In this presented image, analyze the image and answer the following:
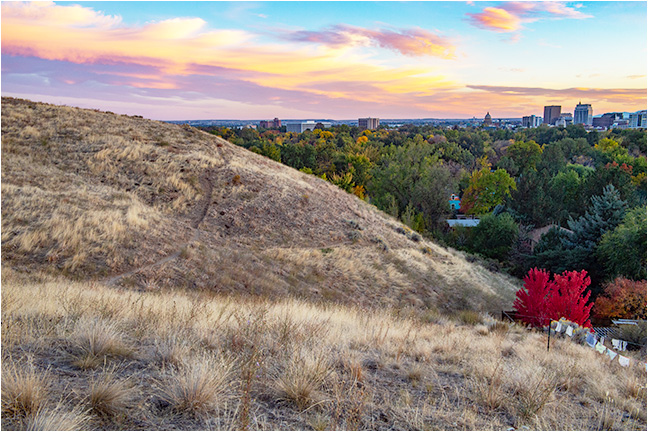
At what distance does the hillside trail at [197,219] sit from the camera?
464 inches

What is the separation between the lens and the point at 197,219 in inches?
688

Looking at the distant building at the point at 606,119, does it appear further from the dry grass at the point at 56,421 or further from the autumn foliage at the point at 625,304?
the dry grass at the point at 56,421

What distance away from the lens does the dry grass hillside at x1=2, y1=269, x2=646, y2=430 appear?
3281 millimetres

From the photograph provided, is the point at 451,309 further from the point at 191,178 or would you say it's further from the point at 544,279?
the point at 191,178

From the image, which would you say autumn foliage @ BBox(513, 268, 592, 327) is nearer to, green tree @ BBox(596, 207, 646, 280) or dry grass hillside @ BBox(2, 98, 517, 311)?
dry grass hillside @ BBox(2, 98, 517, 311)

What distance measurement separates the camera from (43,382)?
3.38 meters

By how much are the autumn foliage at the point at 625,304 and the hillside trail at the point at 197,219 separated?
17791 mm

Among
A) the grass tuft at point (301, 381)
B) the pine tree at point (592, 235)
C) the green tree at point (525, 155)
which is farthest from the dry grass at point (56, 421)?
the green tree at point (525, 155)

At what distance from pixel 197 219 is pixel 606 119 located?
20215cm

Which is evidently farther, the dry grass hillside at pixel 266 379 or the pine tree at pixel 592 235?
the pine tree at pixel 592 235

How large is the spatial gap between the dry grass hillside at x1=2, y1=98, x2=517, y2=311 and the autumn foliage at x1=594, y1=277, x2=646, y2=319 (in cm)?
380

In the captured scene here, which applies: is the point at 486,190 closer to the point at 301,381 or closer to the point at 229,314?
the point at 229,314

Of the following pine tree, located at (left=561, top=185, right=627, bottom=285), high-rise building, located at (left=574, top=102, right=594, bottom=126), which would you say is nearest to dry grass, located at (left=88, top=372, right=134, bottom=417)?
pine tree, located at (left=561, top=185, right=627, bottom=285)

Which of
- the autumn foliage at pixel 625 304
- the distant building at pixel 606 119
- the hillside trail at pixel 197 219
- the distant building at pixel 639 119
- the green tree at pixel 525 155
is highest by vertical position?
the distant building at pixel 606 119
